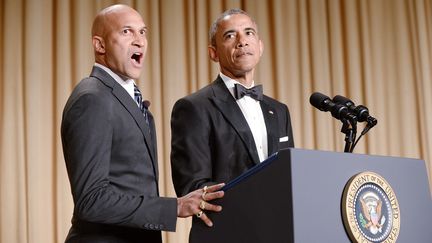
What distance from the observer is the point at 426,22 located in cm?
463

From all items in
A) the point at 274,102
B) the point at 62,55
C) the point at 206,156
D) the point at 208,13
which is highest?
the point at 208,13

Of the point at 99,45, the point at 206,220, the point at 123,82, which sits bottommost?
the point at 206,220

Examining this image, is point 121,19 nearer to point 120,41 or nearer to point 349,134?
point 120,41

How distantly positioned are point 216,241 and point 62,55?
2605 mm

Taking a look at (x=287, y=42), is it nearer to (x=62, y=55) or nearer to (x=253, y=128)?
(x=62, y=55)

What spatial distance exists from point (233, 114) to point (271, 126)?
149 millimetres

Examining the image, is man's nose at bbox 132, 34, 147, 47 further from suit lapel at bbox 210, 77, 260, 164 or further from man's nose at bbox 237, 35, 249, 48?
man's nose at bbox 237, 35, 249, 48

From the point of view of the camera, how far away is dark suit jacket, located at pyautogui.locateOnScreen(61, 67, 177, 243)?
166 cm

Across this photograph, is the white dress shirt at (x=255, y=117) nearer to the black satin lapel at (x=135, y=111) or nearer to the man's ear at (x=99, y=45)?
the black satin lapel at (x=135, y=111)

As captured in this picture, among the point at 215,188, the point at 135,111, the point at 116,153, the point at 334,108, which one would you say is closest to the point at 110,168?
the point at 116,153

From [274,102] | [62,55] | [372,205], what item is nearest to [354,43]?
[62,55]

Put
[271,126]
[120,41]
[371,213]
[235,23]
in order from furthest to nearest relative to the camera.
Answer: [235,23] → [271,126] → [120,41] → [371,213]

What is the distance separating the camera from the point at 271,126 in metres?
2.32

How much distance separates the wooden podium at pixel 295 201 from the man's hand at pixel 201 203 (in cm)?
2
